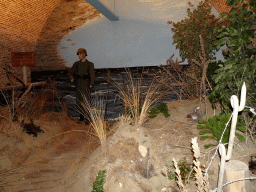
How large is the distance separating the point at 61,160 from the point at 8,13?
427 centimetres

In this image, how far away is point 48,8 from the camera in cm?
629

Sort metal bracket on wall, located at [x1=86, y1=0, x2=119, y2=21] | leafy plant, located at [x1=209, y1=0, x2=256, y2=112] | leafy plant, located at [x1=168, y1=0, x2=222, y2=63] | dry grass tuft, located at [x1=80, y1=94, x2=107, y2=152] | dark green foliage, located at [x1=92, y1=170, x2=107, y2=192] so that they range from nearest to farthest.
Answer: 1. leafy plant, located at [x1=209, y1=0, x2=256, y2=112]
2. dark green foliage, located at [x1=92, y1=170, x2=107, y2=192]
3. dry grass tuft, located at [x1=80, y1=94, x2=107, y2=152]
4. leafy plant, located at [x1=168, y1=0, x2=222, y2=63]
5. metal bracket on wall, located at [x1=86, y1=0, x2=119, y2=21]

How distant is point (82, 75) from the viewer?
4867mm

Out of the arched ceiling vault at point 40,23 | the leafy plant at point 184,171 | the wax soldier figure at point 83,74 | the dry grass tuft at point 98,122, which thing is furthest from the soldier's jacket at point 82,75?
the leafy plant at point 184,171

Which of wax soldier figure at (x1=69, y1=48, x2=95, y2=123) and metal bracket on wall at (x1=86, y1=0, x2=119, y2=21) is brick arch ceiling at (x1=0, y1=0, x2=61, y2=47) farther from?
wax soldier figure at (x1=69, y1=48, x2=95, y2=123)

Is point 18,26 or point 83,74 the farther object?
point 18,26

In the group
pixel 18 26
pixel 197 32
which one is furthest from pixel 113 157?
pixel 18 26

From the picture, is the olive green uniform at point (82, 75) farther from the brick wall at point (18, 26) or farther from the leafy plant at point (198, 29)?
the leafy plant at point (198, 29)

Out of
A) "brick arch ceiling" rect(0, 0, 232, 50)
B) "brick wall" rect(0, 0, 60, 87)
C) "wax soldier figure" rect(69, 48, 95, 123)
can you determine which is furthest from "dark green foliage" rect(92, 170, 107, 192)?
"brick arch ceiling" rect(0, 0, 232, 50)

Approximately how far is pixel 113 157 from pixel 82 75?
2.94 m

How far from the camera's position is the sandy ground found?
218 centimetres

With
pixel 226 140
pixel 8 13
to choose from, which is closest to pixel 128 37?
pixel 8 13

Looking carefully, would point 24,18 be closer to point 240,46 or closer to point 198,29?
point 198,29

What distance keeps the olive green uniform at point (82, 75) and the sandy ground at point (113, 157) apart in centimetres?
158
